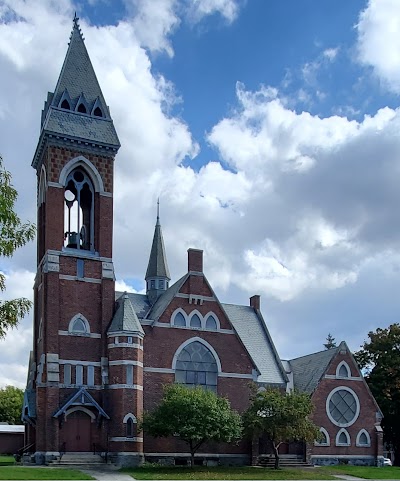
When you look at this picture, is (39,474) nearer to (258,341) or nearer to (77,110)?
(258,341)

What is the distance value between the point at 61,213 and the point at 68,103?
882 centimetres

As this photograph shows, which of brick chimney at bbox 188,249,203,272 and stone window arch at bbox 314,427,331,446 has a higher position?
brick chimney at bbox 188,249,203,272

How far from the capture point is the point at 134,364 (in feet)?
156

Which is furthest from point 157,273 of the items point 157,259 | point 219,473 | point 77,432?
point 219,473

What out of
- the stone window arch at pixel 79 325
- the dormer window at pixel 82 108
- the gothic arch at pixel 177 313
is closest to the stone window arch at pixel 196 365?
the gothic arch at pixel 177 313

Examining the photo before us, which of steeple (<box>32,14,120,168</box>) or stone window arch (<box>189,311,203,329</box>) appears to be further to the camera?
stone window arch (<box>189,311,203,329</box>)

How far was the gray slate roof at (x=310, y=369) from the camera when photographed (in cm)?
5534

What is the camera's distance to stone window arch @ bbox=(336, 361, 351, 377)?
55688mm

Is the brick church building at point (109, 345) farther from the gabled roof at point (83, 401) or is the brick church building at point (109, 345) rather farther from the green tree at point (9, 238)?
the green tree at point (9, 238)

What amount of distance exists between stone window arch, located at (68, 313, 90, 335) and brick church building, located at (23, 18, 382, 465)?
71 mm

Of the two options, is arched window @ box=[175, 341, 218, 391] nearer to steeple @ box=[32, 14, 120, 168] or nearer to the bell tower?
the bell tower

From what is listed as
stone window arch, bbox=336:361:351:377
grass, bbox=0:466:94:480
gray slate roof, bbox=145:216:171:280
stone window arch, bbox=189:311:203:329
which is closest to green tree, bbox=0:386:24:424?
gray slate roof, bbox=145:216:171:280

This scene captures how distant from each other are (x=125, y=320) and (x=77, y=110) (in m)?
16.4

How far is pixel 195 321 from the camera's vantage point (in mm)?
52250
